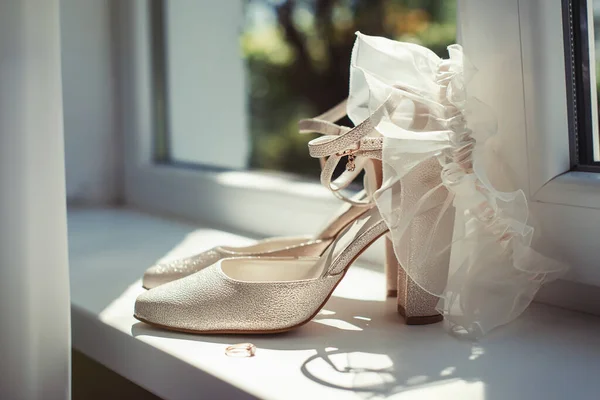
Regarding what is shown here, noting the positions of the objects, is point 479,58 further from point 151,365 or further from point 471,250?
point 151,365

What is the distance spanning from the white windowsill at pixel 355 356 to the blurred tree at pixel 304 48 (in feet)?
5.12

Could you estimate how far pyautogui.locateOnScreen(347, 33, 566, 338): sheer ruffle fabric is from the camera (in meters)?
0.59

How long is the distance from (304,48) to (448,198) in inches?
84.2

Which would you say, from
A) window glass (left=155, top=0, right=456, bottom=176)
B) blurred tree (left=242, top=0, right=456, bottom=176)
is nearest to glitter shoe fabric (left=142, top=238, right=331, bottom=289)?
window glass (left=155, top=0, right=456, bottom=176)

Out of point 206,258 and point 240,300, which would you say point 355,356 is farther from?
point 206,258

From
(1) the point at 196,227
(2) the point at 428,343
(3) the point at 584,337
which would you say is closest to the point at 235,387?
(2) the point at 428,343

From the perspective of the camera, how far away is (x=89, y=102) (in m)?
1.39

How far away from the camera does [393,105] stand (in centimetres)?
59

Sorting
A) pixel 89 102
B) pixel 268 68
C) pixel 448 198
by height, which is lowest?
pixel 448 198

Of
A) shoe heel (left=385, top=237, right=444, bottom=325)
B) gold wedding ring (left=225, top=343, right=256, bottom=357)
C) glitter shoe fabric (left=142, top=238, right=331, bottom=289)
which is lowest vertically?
gold wedding ring (left=225, top=343, right=256, bottom=357)

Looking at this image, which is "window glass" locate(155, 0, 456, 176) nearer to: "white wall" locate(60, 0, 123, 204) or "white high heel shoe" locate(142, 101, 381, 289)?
"white wall" locate(60, 0, 123, 204)

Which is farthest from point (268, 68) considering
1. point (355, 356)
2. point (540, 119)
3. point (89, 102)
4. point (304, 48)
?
point (355, 356)

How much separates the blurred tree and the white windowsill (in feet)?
5.12

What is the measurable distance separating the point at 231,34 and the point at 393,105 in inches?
37.5
